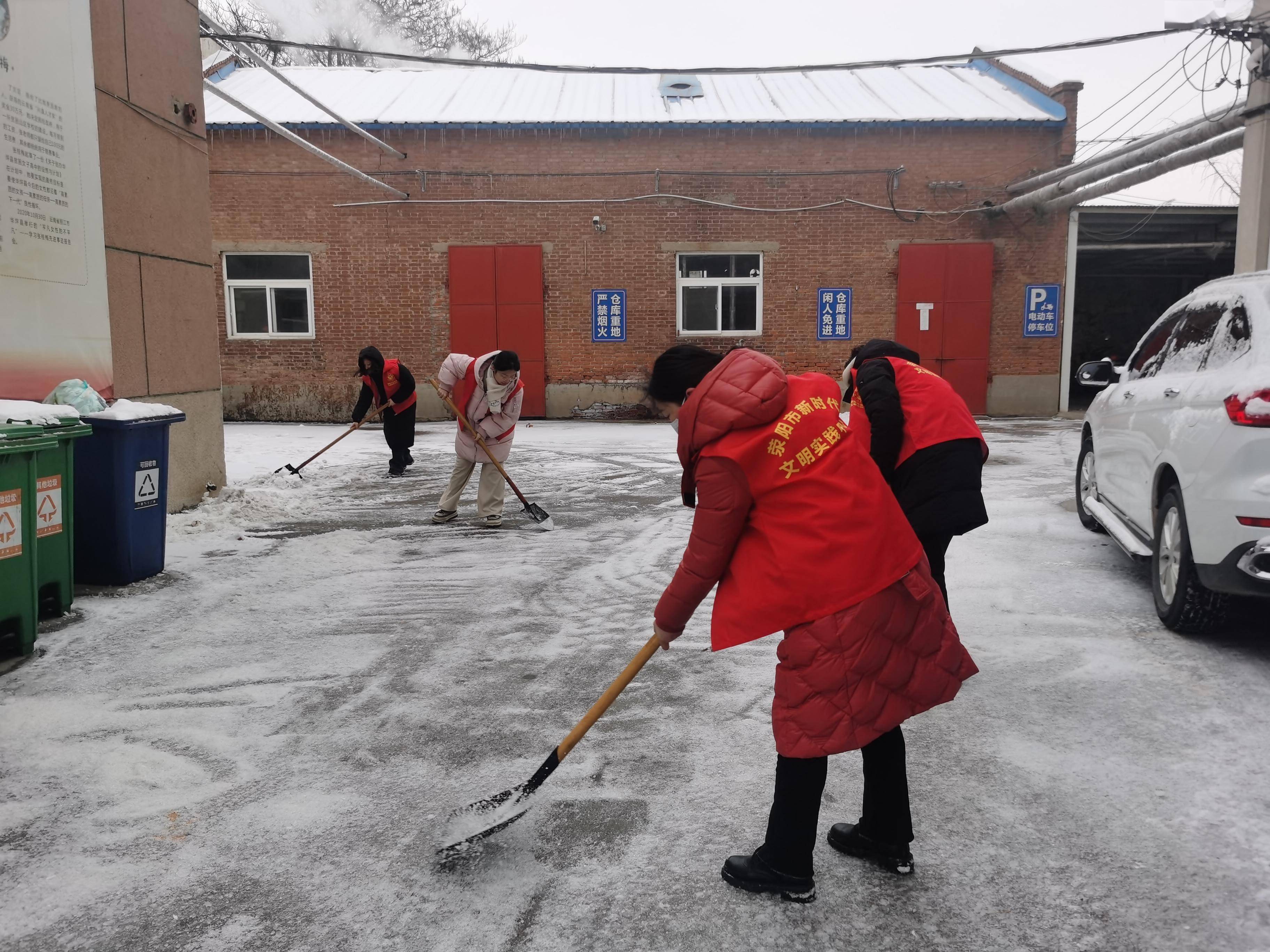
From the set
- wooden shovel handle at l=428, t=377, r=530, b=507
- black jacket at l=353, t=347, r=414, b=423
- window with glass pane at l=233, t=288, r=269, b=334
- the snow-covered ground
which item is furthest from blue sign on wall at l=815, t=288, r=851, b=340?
the snow-covered ground

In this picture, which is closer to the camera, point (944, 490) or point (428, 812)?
point (428, 812)

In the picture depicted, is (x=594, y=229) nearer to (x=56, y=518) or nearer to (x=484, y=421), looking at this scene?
(x=484, y=421)

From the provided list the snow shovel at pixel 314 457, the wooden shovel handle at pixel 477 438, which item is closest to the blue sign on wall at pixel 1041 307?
the snow shovel at pixel 314 457

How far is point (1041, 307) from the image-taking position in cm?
1703

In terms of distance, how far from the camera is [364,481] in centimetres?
964

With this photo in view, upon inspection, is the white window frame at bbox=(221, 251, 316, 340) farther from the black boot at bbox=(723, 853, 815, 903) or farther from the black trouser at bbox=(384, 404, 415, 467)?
the black boot at bbox=(723, 853, 815, 903)

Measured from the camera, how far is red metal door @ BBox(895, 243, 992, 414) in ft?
55.1

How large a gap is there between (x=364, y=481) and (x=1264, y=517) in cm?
785

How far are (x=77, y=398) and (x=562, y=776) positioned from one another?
162 inches

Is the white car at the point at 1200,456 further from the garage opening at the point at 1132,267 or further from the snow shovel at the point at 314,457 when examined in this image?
the garage opening at the point at 1132,267

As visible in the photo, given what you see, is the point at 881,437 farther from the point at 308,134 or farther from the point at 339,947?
the point at 308,134

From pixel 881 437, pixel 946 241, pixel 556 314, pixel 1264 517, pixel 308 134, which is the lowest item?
pixel 1264 517

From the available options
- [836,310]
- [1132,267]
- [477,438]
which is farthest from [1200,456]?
[1132,267]

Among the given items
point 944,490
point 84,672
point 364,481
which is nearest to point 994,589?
point 944,490
